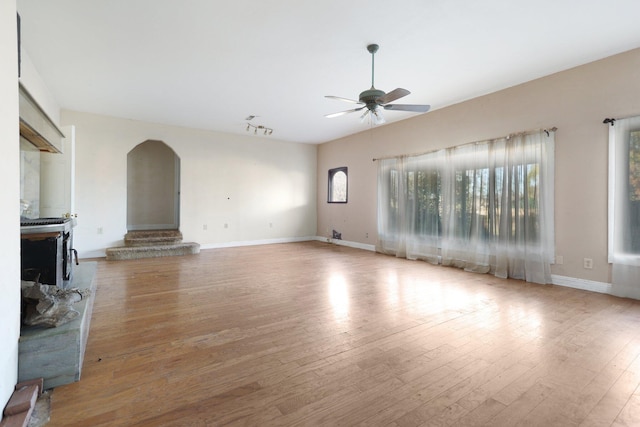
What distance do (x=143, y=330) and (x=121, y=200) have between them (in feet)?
15.2

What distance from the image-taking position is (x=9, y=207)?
1532 mm

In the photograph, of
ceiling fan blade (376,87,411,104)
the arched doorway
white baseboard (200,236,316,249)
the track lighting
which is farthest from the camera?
the arched doorway

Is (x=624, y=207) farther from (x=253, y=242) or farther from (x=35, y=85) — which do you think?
(x=35, y=85)

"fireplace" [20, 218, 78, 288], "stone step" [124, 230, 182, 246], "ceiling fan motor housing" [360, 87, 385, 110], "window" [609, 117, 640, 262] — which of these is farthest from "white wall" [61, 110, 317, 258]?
"window" [609, 117, 640, 262]

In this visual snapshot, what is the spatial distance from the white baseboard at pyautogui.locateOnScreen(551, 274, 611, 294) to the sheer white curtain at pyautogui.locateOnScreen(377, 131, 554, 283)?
0.10 m

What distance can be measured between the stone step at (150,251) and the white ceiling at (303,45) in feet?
9.06

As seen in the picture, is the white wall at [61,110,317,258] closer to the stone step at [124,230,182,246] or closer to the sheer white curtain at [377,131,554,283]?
the stone step at [124,230,182,246]

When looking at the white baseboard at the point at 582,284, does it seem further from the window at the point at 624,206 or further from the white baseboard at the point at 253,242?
the white baseboard at the point at 253,242

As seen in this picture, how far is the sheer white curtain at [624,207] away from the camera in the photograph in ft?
10.8

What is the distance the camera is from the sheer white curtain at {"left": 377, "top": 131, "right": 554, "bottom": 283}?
406 centimetres

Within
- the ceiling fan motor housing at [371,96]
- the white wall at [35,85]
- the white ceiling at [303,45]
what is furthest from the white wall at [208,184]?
the ceiling fan motor housing at [371,96]

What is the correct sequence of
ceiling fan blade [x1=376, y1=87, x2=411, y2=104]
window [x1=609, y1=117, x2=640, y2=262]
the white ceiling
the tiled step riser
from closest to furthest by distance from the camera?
the white ceiling → ceiling fan blade [x1=376, y1=87, x2=411, y2=104] → window [x1=609, y1=117, x2=640, y2=262] → the tiled step riser

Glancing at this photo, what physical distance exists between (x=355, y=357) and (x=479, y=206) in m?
3.74

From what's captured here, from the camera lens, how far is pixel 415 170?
5789 millimetres
